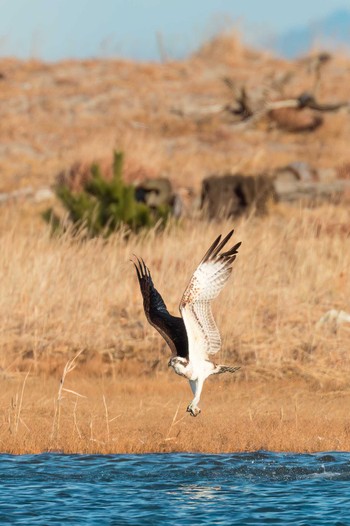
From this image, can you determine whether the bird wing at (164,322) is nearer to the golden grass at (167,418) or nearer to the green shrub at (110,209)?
the golden grass at (167,418)

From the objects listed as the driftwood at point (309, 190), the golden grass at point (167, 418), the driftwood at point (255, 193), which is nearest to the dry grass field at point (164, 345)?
the golden grass at point (167, 418)

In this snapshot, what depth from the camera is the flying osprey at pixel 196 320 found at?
8.00 meters

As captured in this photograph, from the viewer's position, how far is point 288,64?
46.2 m

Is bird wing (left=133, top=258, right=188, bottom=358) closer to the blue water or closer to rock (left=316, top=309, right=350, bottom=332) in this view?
the blue water

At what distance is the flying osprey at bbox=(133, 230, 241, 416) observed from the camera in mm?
8000

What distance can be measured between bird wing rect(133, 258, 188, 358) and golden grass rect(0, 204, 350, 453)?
1.14m

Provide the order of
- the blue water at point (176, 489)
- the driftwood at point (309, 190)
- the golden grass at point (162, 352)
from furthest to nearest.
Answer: the driftwood at point (309, 190) → the golden grass at point (162, 352) → the blue water at point (176, 489)

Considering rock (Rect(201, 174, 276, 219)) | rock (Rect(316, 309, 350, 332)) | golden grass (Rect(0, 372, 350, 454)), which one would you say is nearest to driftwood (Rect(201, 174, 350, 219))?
rock (Rect(201, 174, 276, 219))

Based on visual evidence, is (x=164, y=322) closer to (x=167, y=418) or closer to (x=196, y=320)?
(x=196, y=320)

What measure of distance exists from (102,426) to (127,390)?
190cm

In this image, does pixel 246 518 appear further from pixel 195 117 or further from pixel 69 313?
pixel 195 117

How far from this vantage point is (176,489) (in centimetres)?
804

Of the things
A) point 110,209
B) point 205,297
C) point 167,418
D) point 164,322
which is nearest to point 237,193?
point 110,209

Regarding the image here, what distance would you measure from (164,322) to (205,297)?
1.50 ft
